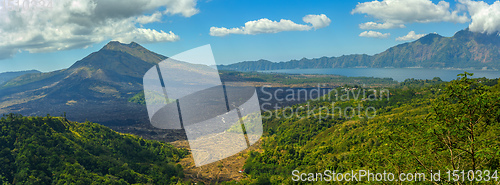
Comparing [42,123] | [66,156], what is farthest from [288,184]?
[42,123]

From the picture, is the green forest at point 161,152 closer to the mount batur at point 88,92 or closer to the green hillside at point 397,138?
the green hillside at point 397,138

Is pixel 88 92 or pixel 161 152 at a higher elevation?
pixel 88 92

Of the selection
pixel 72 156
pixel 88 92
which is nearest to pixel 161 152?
pixel 72 156

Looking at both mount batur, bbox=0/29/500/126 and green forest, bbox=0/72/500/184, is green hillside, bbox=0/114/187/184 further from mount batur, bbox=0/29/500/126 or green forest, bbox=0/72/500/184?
mount batur, bbox=0/29/500/126

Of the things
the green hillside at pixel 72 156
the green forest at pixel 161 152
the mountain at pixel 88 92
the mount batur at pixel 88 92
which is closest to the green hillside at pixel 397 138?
the green forest at pixel 161 152

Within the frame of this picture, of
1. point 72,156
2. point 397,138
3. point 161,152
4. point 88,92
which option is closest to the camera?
Answer: point 397,138

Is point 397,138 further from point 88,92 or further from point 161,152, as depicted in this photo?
point 88,92
